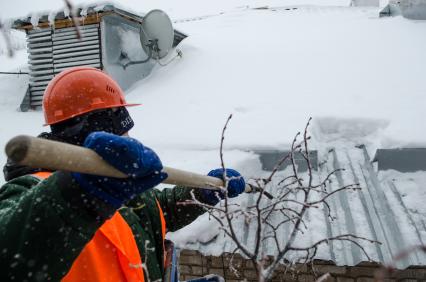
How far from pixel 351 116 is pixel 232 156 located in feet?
5.36

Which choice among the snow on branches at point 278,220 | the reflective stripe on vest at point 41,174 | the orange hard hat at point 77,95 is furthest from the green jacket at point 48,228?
the orange hard hat at point 77,95

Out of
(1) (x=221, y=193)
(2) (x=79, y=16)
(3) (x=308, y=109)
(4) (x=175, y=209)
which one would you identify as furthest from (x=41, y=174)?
(2) (x=79, y=16)

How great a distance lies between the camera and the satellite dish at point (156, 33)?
6.90 metres

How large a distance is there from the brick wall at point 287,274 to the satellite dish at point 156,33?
460cm

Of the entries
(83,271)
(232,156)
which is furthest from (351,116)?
(83,271)

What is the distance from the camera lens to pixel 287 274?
3.64 m

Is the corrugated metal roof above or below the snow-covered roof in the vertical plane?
below

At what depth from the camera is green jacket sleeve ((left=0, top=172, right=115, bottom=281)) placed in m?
1.13

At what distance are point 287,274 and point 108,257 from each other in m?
2.47

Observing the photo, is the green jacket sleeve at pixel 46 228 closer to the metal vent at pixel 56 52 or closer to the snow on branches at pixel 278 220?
the snow on branches at pixel 278 220

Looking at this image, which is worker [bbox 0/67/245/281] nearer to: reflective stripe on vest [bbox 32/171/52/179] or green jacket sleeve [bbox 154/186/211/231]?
reflective stripe on vest [bbox 32/171/52/179]

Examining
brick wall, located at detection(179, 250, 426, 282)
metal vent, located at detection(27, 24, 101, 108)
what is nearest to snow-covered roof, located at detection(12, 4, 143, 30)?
metal vent, located at detection(27, 24, 101, 108)

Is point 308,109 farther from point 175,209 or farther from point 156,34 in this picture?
point 156,34

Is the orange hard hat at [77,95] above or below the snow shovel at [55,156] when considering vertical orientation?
below
